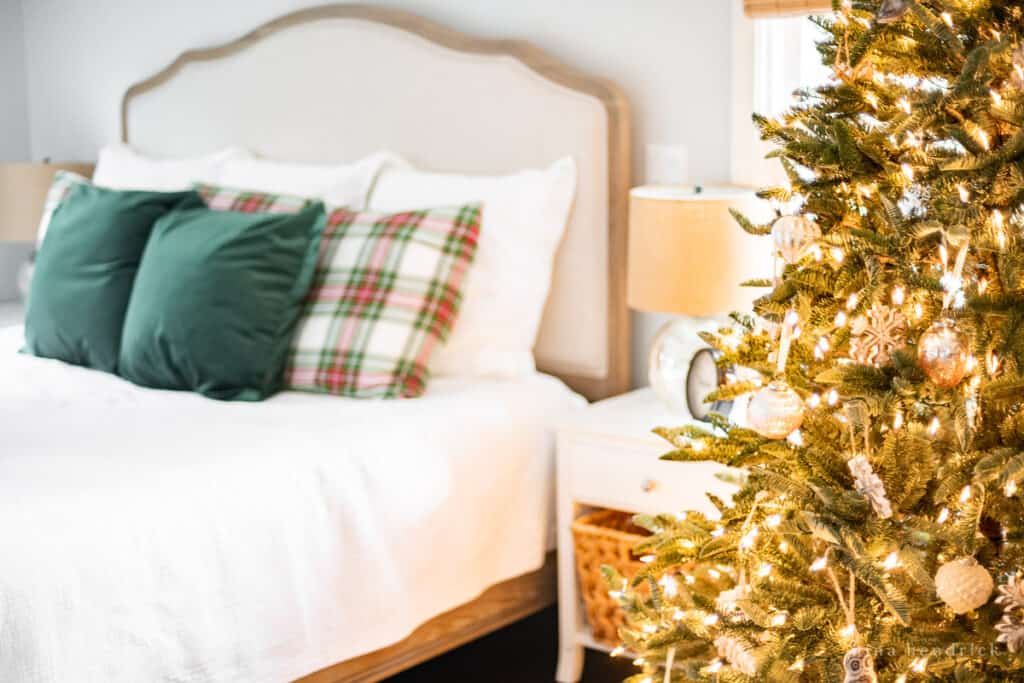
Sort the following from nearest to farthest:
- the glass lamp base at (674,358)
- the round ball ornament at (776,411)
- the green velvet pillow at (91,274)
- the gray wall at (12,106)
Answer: the round ball ornament at (776,411), the glass lamp base at (674,358), the green velvet pillow at (91,274), the gray wall at (12,106)

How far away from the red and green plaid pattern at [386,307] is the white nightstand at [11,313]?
1459 mm

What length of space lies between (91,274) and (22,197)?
1285 mm

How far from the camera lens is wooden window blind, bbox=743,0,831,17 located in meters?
2.65

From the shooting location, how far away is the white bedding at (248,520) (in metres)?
2.12

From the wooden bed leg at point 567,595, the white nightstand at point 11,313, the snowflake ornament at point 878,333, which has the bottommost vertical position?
the wooden bed leg at point 567,595

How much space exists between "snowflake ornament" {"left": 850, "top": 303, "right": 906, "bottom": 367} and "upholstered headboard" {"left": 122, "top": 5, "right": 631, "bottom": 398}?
140 centimetres

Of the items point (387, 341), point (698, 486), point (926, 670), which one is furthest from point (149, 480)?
point (926, 670)

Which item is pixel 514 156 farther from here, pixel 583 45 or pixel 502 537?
pixel 502 537

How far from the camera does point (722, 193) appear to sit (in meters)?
2.76

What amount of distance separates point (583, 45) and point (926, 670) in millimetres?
1996

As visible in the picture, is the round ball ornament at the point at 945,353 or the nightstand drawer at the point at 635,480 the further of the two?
the nightstand drawer at the point at 635,480

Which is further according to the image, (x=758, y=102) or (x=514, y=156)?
(x=514, y=156)

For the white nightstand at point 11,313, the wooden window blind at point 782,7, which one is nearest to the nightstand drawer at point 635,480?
the wooden window blind at point 782,7

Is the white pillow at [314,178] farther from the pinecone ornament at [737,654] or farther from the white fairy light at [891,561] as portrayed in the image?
Answer: the white fairy light at [891,561]
